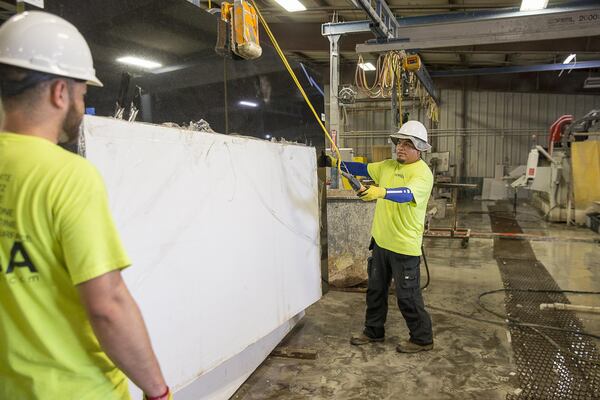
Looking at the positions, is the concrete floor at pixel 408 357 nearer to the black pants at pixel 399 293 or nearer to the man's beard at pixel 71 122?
the black pants at pixel 399 293

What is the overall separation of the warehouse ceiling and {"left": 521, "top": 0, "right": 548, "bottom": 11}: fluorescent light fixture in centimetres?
125

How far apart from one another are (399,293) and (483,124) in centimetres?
1436

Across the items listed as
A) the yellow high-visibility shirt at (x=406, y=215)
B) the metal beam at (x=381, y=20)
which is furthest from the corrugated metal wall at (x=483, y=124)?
the yellow high-visibility shirt at (x=406, y=215)

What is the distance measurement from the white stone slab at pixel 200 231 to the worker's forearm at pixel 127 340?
618 mm

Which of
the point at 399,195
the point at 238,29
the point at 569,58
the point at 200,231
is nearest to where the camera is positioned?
the point at 200,231

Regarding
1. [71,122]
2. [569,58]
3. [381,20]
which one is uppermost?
[569,58]

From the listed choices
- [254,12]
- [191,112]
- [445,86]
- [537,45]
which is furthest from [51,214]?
[445,86]

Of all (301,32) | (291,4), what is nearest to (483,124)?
(301,32)

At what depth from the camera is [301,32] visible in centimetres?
858

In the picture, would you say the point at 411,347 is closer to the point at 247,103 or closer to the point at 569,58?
the point at 247,103

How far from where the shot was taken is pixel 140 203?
1712 millimetres

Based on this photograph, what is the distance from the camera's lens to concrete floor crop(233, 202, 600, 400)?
9.40 feet

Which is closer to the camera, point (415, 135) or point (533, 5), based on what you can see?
point (415, 135)

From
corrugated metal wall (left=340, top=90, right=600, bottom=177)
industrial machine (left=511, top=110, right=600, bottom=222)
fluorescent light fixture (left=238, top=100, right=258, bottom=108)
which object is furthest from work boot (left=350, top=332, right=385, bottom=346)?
corrugated metal wall (left=340, top=90, right=600, bottom=177)
